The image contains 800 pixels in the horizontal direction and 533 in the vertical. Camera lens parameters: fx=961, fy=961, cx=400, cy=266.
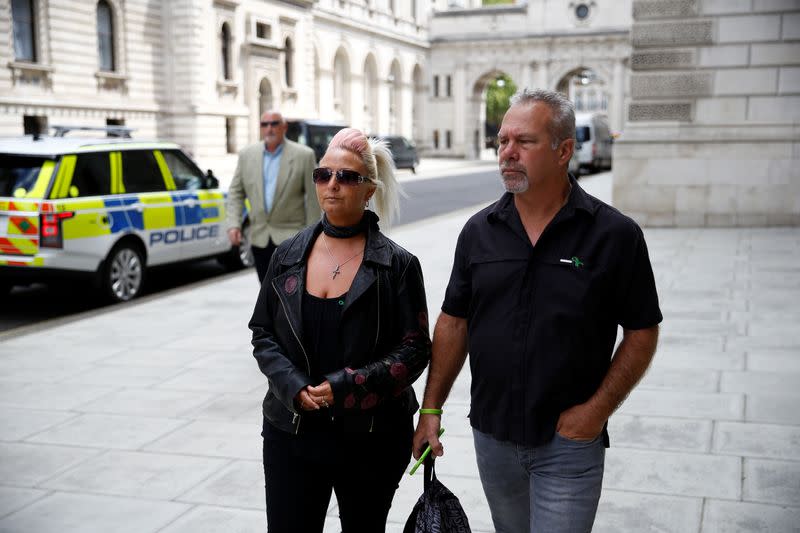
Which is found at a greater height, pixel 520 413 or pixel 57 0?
pixel 57 0

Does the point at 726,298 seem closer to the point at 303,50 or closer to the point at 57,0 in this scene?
the point at 57,0

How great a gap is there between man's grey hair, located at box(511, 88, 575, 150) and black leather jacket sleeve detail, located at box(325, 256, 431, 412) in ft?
1.98

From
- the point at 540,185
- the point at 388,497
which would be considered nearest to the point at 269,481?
the point at 388,497

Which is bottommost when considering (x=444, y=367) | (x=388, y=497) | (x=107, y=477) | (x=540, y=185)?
(x=107, y=477)

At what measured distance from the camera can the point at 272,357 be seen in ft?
9.56

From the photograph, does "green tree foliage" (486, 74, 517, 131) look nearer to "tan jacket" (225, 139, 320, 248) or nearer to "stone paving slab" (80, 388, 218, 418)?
"tan jacket" (225, 139, 320, 248)

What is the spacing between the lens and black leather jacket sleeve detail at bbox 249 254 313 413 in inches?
112

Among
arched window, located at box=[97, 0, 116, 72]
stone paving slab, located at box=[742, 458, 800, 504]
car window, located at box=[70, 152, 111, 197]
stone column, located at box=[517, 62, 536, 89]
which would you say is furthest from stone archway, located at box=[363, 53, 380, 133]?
stone paving slab, located at box=[742, 458, 800, 504]

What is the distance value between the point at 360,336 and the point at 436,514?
22.1 inches

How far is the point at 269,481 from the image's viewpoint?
2996 millimetres

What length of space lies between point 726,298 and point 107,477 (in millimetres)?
6895

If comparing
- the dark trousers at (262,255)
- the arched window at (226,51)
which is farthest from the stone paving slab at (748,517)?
the arched window at (226,51)

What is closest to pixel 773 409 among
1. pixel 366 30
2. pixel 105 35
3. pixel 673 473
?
pixel 673 473

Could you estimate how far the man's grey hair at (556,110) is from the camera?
2770mm
